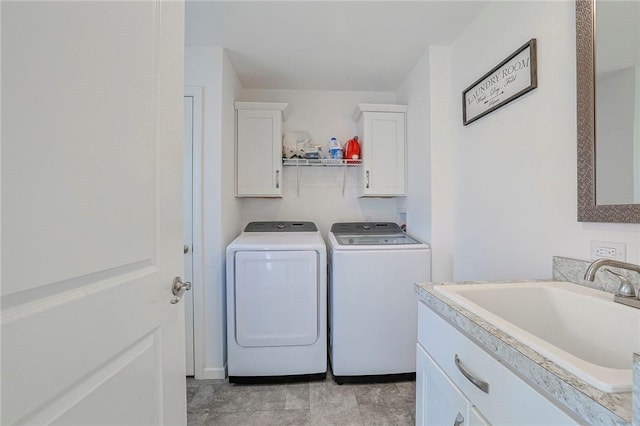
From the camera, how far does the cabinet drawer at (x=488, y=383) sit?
22.1 inches

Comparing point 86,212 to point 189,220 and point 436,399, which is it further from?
point 189,220

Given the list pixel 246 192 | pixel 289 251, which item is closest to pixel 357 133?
pixel 246 192

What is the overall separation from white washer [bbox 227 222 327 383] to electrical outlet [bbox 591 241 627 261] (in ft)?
4.65

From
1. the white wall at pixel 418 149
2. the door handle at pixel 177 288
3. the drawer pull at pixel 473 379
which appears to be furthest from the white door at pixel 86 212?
the white wall at pixel 418 149

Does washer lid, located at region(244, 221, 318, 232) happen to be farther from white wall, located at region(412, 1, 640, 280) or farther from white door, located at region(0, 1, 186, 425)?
white door, located at region(0, 1, 186, 425)

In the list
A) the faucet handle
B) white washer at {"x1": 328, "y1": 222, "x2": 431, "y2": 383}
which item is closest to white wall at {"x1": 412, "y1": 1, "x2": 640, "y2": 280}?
the faucet handle

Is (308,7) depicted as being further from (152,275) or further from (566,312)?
(566,312)

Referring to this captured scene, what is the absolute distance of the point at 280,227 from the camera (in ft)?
8.04

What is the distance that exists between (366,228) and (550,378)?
1.98 meters

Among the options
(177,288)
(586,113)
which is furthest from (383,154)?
(177,288)

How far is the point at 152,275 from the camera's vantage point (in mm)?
768

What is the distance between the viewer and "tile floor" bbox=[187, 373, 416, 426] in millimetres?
1553

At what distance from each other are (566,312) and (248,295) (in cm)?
169

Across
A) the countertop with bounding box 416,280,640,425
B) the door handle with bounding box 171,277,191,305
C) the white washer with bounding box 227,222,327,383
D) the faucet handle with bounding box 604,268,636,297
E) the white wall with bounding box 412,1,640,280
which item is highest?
the white wall with bounding box 412,1,640,280
